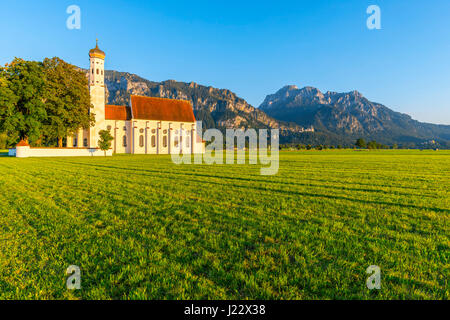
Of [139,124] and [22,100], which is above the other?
[22,100]

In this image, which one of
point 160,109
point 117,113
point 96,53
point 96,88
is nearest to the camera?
point 96,53

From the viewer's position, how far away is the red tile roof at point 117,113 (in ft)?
196

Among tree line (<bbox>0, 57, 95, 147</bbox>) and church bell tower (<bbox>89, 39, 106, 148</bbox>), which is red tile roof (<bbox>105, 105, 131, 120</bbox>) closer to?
church bell tower (<bbox>89, 39, 106, 148</bbox>)

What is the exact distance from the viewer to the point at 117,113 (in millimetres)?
61594

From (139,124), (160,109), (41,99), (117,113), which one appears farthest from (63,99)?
(160,109)

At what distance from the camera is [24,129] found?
34219 millimetres

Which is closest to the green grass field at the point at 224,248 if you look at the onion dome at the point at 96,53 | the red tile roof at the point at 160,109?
the onion dome at the point at 96,53

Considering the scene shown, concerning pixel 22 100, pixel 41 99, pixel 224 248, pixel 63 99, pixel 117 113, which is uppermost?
pixel 117 113

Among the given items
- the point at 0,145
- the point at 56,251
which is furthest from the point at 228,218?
the point at 0,145

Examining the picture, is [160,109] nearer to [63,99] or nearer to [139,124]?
[139,124]

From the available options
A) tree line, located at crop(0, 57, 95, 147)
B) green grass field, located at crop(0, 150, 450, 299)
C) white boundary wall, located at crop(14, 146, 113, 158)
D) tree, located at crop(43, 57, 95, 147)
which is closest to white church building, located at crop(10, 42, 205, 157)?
tree, located at crop(43, 57, 95, 147)

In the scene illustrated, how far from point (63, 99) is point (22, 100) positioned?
18.3 ft
